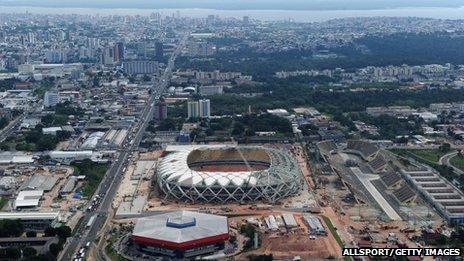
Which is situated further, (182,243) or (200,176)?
(200,176)

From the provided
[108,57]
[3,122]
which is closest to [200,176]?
[3,122]

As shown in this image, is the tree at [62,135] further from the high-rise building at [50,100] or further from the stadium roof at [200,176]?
the stadium roof at [200,176]

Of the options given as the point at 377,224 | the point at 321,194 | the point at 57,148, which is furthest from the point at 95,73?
the point at 377,224

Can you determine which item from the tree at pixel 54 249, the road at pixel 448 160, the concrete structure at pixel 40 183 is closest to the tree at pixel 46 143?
the concrete structure at pixel 40 183

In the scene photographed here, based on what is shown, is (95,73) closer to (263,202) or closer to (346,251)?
(263,202)

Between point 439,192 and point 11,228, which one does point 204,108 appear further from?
point 11,228

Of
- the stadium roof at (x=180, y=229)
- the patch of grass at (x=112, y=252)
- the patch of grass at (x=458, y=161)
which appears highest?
the stadium roof at (x=180, y=229)
